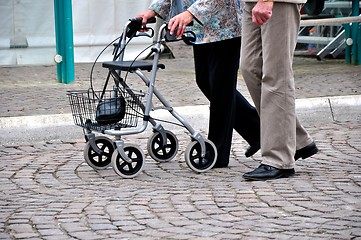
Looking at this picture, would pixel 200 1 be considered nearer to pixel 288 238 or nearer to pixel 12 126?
pixel 288 238

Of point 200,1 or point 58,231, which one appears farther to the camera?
point 200,1

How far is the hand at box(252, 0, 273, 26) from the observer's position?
5.46 meters

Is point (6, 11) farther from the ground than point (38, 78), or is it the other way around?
point (6, 11)

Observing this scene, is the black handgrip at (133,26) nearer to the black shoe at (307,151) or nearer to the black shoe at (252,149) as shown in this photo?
the black shoe at (252,149)

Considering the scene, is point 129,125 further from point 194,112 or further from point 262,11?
point 194,112

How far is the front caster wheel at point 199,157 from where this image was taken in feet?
20.3

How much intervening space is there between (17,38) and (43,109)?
8.05 feet

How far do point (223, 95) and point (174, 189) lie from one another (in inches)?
32.7

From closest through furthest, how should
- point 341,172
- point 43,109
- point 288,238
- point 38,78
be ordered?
point 288,238
point 341,172
point 43,109
point 38,78

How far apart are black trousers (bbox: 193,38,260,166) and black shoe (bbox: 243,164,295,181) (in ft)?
1.63

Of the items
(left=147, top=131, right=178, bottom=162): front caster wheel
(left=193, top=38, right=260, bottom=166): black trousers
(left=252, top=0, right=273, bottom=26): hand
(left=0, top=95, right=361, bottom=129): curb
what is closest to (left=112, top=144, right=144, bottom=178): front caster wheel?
(left=147, top=131, right=178, bottom=162): front caster wheel

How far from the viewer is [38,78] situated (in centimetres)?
1038

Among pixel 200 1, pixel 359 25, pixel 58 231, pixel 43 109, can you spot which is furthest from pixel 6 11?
pixel 58 231

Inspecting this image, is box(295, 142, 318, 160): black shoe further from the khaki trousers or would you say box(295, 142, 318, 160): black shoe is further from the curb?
the curb
